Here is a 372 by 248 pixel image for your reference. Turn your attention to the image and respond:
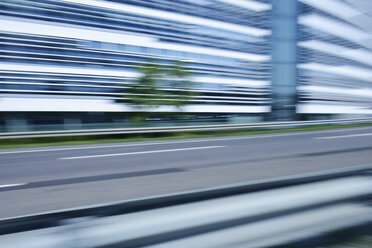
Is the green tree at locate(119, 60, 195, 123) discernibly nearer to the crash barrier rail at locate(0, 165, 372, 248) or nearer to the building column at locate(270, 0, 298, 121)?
the building column at locate(270, 0, 298, 121)

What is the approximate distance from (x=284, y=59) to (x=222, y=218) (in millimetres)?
19767

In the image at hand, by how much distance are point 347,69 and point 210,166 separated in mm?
39723

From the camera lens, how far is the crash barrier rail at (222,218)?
116 cm

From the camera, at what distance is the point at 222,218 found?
4.64 ft

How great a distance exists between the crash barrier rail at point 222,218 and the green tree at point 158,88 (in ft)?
54.0

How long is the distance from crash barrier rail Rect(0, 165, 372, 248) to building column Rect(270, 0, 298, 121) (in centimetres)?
1748

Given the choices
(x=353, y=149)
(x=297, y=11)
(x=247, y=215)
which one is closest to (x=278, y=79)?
(x=297, y=11)

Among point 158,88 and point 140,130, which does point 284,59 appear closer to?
A: point 158,88

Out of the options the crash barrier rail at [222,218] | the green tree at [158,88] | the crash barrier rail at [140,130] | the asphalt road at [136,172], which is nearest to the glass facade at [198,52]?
the green tree at [158,88]

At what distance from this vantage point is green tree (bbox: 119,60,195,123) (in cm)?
1803

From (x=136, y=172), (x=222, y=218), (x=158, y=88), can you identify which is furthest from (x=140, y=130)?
(x=222, y=218)

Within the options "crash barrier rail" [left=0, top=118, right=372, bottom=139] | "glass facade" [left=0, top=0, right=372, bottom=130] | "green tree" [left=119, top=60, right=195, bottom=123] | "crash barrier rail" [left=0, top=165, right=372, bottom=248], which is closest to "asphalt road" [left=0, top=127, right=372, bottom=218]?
"crash barrier rail" [left=0, top=165, right=372, bottom=248]

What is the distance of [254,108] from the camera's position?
33.7m

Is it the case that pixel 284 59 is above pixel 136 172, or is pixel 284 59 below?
above
